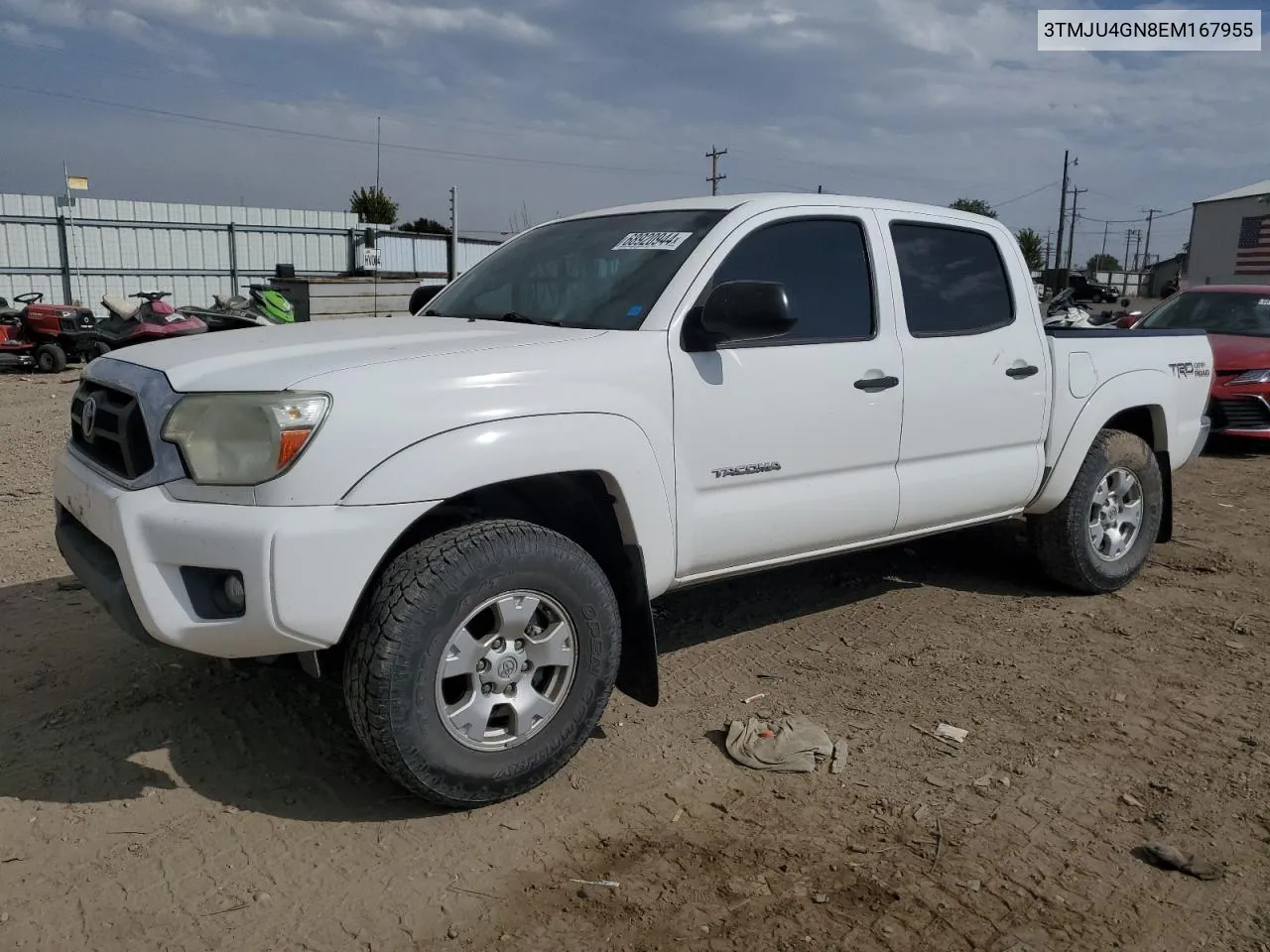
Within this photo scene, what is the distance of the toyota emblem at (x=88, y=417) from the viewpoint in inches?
127

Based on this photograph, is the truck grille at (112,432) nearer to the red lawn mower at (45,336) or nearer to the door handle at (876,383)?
the door handle at (876,383)

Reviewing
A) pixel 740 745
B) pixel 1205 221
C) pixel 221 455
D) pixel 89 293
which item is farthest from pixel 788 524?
pixel 1205 221

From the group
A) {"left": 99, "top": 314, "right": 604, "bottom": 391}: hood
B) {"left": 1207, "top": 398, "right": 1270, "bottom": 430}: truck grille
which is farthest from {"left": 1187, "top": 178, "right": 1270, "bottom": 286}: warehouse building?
{"left": 99, "top": 314, "right": 604, "bottom": 391}: hood

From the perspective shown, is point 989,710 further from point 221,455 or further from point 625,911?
point 221,455

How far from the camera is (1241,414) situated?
9633 millimetres

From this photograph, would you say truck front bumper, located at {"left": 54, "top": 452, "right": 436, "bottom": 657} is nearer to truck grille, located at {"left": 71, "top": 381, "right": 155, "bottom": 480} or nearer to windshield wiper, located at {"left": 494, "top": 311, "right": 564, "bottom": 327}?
truck grille, located at {"left": 71, "top": 381, "right": 155, "bottom": 480}

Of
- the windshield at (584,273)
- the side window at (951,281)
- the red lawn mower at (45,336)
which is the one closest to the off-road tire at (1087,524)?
the side window at (951,281)

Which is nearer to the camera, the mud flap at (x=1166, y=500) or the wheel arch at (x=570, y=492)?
Answer: the wheel arch at (x=570, y=492)

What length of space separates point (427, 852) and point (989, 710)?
2193 mm

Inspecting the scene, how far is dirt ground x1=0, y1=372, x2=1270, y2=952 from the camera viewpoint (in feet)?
8.59

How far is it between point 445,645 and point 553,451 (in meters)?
0.64

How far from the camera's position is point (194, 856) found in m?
2.84

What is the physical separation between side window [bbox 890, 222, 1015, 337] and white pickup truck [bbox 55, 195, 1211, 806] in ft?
0.05

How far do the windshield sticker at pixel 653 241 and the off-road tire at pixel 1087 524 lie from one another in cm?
250
